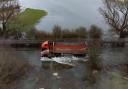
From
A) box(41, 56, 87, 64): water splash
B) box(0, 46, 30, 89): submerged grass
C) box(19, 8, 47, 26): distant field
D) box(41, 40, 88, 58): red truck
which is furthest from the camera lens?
box(19, 8, 47, 26): distant field

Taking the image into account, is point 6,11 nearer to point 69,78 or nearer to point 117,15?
point 117,15

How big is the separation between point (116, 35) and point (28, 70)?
2809cm

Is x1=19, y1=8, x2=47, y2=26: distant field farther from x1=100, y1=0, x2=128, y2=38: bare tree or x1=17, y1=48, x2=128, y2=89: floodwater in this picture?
x1=17, y1=48, x2=128, y2=89: floodwater

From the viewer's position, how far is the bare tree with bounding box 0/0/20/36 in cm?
5225

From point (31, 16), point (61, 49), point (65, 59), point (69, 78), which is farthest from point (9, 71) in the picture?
point (31, 16)

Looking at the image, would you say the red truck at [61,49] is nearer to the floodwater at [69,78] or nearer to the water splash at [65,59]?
the water splash at [65,59]

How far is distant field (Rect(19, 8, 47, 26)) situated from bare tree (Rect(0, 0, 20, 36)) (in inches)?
79.1

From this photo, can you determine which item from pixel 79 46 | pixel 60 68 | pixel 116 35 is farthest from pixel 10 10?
pixel 60 68

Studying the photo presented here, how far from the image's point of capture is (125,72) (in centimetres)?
2330

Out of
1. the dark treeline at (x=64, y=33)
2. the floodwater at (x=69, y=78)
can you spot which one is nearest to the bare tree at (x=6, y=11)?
the dark treeline at (x=64, y=33)

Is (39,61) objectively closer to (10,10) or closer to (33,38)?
(33,38)

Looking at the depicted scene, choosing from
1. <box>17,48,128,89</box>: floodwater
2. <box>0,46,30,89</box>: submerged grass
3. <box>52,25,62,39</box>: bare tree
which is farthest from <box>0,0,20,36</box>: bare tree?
<box>0,46,30,89</box>: submerged grass

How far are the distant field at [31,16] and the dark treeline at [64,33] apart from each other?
515 cm

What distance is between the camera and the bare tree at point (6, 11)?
5225 cm
